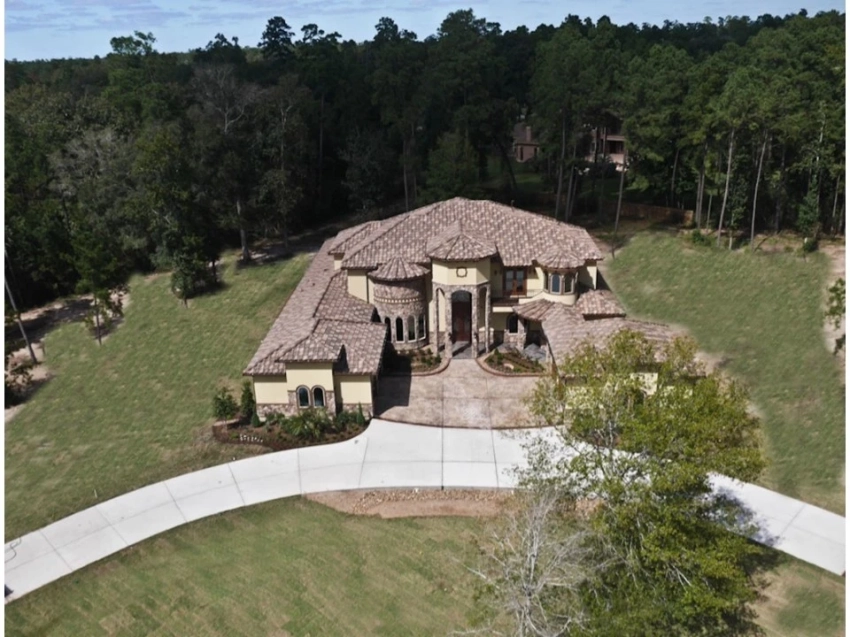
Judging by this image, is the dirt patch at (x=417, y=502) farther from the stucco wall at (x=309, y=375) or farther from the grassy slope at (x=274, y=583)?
the stucco wall at (x=309, y=375)

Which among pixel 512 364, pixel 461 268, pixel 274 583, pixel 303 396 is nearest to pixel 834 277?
pixel 512 364

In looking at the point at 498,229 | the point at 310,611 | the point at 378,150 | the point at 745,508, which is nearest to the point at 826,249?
the point at 498,229

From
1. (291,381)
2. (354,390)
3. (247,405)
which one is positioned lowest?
(247,405)

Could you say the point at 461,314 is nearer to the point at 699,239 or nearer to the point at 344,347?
the point at 344,347

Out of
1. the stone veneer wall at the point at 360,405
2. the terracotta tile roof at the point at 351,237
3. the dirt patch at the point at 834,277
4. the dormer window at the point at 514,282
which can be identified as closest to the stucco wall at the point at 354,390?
the stone veneer wall at the point at 360,405

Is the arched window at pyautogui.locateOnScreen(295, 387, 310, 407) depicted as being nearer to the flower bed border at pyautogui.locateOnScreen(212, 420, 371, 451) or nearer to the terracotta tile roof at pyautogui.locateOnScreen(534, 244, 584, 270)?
the flower bed border at pyautogui.locateOnScreen(212, 420, 371, 451)

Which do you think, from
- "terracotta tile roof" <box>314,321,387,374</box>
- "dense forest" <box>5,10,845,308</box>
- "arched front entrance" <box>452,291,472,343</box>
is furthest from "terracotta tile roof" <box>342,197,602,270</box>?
"dense forest" <box>5,10,845,308</box>
